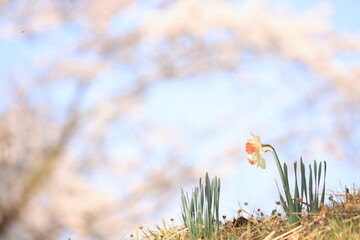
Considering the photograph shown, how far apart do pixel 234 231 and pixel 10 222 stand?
2.25m

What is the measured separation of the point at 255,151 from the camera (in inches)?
31.6

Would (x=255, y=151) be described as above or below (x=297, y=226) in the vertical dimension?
above

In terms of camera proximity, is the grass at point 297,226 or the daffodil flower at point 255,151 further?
the daffodil flower at point 255,151

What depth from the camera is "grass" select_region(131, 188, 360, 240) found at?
64cm

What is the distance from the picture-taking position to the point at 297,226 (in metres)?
0.71

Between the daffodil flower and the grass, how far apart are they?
0.10 m

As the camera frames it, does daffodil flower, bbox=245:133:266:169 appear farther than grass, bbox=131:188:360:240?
Yes

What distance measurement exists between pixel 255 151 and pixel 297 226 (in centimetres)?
16

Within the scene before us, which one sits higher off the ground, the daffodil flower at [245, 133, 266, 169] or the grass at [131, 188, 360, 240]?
the daffodil flower at [245, 133, 266, 169]

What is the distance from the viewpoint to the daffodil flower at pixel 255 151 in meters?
0.80

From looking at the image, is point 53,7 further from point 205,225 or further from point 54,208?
point 205,225

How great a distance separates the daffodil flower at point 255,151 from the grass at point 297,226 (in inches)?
3.8

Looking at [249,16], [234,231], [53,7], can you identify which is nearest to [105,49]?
[53,7]

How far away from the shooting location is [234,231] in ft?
2.58
